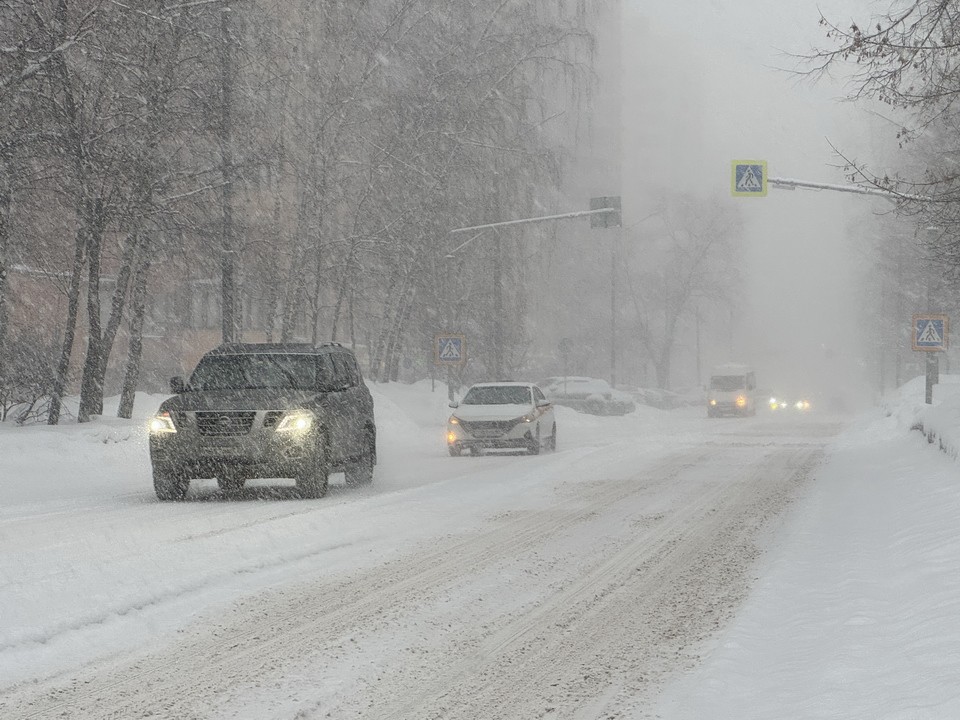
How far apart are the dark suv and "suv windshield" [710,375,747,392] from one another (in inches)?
1898

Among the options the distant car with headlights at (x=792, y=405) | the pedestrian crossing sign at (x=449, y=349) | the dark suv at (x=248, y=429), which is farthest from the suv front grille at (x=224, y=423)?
the distant car with headlights at (x=792, y=405)

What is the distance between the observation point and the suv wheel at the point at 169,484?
1520cm

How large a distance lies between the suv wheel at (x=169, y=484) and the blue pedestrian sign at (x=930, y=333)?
2491 centimetres

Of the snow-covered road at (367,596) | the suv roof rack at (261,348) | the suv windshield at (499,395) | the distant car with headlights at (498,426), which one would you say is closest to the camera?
the snow-covered road at (367,596)

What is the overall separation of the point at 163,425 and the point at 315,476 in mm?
1951

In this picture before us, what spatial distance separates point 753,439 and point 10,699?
29422mm

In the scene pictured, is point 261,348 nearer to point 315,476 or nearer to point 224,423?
point 224,423

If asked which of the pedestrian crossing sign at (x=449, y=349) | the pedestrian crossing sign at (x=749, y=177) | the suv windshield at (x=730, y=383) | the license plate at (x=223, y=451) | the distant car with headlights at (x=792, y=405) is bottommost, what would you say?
the distant car with headlights at (x=792, y=405)

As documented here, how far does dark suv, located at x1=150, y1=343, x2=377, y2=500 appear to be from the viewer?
1504 cm

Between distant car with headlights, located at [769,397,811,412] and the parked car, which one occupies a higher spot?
the parked car

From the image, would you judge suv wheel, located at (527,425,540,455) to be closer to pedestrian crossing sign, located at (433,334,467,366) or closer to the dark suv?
the dark suv

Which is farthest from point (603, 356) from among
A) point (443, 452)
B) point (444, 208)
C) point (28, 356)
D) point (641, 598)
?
point (641, 598)

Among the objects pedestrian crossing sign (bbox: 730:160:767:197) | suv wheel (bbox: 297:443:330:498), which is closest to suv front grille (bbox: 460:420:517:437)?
pedestrian crossing sign (bbox: 730:160:767:197)

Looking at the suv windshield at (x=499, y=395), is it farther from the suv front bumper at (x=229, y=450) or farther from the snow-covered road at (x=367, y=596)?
the suv front bumper at (x=229, y=450)
